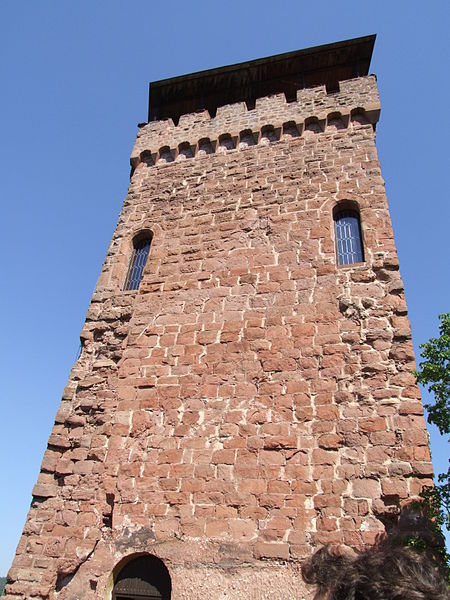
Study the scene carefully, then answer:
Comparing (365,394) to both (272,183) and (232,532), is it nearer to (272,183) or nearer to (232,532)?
(232,532)

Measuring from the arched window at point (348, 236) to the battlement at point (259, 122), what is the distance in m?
2.05

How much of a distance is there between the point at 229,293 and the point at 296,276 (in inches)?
37.7

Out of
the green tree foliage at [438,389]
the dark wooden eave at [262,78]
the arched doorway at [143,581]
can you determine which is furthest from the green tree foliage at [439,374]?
the dark wooden eave at [262,78]

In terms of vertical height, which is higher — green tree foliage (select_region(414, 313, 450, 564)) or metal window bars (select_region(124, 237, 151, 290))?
metal window bars (select_region(124, 237, 151, 290))

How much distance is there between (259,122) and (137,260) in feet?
11.5

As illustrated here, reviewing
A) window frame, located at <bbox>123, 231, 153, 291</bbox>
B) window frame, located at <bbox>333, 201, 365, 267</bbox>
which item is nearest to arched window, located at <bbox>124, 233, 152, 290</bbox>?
window frame, located at <bbox>123, 231, 153, 291</bbox>

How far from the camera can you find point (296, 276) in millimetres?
6211

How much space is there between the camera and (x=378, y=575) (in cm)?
396

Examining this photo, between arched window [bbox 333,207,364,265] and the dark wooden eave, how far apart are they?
14.7 ft

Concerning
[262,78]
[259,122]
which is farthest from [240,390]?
[262,78]

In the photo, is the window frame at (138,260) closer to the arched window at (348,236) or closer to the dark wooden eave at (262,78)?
the arched window at (348,236)

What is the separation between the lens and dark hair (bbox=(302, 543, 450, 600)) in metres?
3.73

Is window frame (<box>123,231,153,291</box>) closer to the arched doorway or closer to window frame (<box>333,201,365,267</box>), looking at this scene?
window frame (<box>333,201,365,267</box>)

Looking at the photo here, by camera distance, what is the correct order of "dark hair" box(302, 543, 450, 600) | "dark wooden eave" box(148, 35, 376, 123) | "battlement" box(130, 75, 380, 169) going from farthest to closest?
1. "dark wooden eave" box(148, 35, 376, 123)
2. "battlement" box(130, 75, 380, 169)
3. "dark hair" box(302, 543, 450, 600)
